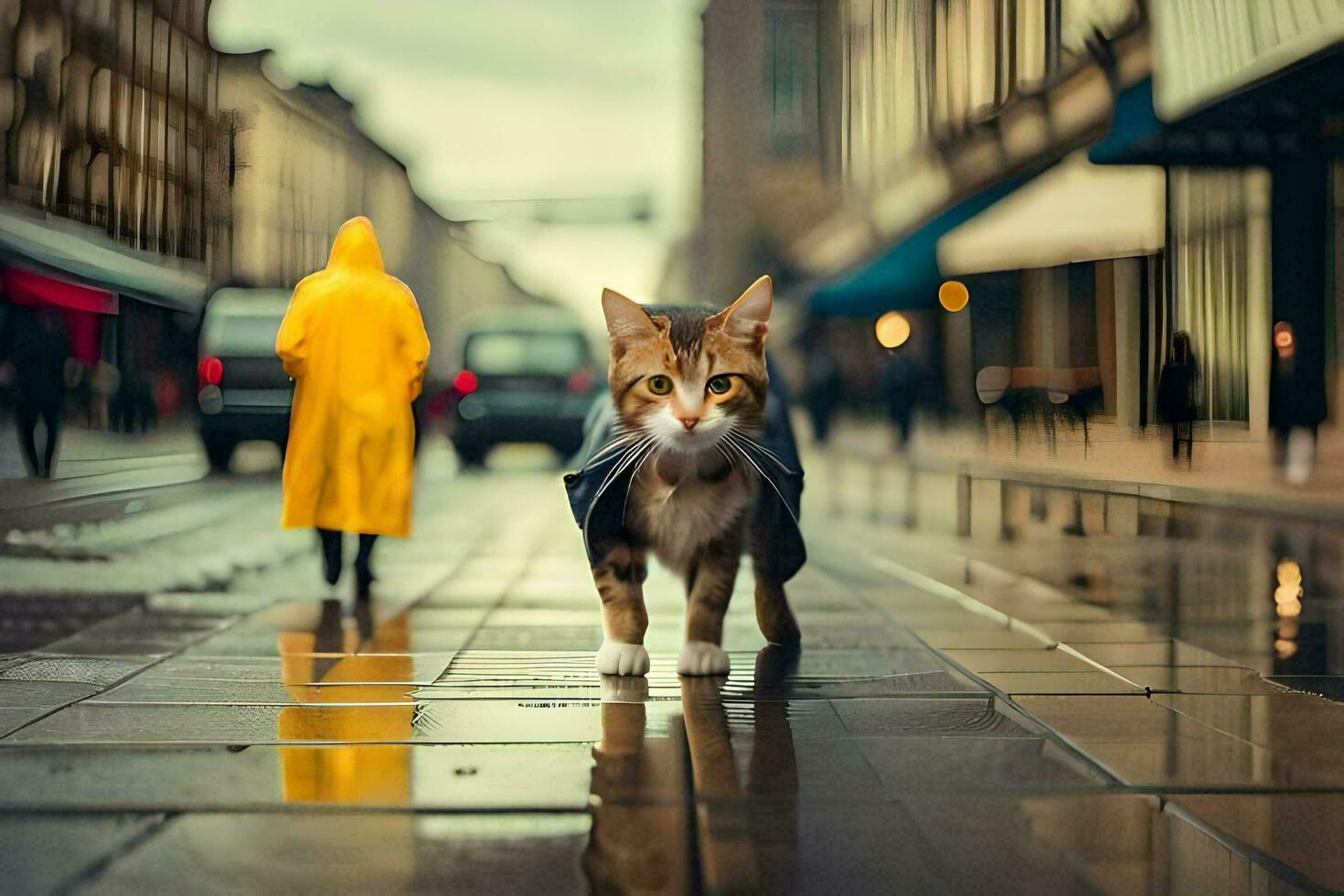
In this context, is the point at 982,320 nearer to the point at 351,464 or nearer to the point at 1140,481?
the point at 1140,481

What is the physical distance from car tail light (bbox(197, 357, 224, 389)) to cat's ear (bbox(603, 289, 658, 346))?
719 cm

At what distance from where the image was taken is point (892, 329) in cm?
1257

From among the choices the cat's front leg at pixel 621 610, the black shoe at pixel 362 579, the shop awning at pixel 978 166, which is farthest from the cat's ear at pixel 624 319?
the shop awning at pixel 978 166

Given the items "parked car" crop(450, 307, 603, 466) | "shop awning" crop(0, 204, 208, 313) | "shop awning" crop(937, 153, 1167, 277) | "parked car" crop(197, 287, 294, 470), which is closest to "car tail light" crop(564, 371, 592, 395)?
"parked car" crop(450, 307, 603, 466)

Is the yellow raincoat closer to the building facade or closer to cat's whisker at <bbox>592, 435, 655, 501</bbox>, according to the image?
the building facade

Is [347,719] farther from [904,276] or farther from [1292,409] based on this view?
[904,276]

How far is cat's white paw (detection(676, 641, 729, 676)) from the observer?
14.6 feet

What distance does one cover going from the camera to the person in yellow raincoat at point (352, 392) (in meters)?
6.20

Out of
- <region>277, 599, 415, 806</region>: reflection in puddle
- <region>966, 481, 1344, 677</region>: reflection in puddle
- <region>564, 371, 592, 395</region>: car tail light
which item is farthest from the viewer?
<region>564, 371, 592, 395</region>: car tail light

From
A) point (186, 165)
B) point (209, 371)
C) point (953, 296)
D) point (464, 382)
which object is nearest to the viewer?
point (186, 165)

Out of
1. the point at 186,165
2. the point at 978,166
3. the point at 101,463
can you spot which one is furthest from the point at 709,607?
the point at 101,463

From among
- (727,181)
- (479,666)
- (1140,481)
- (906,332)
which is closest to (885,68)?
(727,181)

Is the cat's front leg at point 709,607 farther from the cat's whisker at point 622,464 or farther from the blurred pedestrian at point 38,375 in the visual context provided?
the blurred pedestrian at point 38,375

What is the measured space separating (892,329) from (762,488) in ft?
26.9
